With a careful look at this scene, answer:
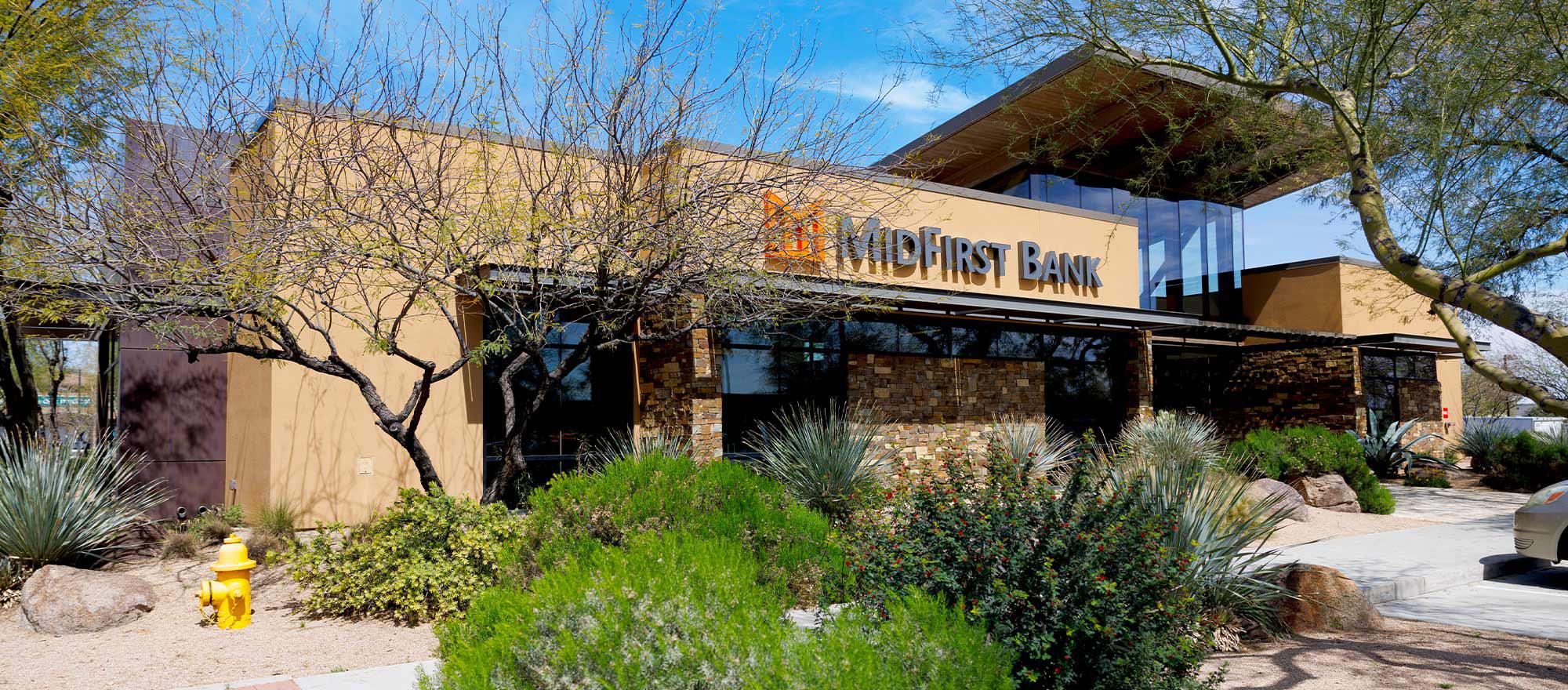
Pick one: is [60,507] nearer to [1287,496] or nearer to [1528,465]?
[1287,496]

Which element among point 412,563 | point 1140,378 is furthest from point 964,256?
point 412,563

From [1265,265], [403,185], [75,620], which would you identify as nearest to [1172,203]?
[1265,265]

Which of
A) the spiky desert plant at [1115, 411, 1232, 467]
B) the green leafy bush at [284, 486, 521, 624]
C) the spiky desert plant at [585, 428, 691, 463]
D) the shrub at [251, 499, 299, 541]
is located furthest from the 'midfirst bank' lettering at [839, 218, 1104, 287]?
the shrub at [251, 499, 299, 541]

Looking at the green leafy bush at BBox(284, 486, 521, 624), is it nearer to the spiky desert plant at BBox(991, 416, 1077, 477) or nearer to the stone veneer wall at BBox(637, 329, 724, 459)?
the stone veneer wall at BBox(637, 329, 724, 459)

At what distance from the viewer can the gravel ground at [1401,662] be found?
5.50 meters

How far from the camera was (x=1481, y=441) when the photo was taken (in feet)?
67.3

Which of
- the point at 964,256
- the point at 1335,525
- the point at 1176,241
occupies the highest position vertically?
the point at 1176,241

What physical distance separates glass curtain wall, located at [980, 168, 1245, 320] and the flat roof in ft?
1.38

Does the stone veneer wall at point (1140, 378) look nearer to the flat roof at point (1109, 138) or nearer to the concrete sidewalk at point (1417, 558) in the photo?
the flat roof at point (1109, 138)

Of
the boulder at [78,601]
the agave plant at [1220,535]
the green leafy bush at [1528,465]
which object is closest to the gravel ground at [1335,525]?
the agave plant at [1220,535]

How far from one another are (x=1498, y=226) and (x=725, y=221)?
25.4 ft

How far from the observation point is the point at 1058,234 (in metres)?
17.5

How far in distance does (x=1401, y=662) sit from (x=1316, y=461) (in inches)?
398

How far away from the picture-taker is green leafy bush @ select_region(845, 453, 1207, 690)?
13.6 feet
